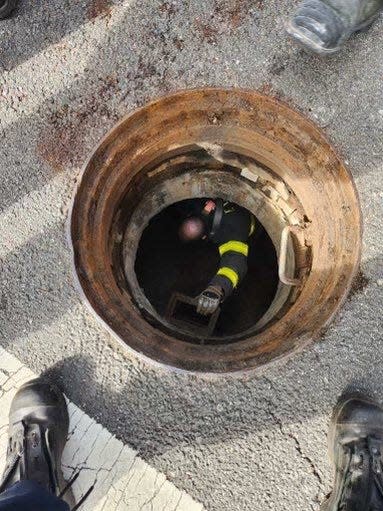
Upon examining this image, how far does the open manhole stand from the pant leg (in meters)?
0.93

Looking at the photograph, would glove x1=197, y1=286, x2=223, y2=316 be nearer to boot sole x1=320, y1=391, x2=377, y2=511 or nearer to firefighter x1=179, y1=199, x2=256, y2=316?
firefighter x1=179, y1=199, x2=256, y2=316

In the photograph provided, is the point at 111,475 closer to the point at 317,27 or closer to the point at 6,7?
the point at 317,27

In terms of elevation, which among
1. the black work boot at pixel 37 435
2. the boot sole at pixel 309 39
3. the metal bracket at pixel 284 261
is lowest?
the black work boot at pixel 37 435

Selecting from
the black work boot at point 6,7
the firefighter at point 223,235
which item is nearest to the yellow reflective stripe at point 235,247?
the firefighter at point 223,235

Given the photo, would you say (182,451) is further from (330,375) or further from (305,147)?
(305,147)

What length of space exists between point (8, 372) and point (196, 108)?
82.0 inches

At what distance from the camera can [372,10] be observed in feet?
10.3

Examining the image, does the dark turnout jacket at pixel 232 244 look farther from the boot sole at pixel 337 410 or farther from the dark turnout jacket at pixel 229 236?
the boot sole at pixel 337 410

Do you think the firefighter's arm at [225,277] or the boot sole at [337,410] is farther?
the firefighter's arm at [225,277]

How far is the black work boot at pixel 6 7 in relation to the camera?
11.0 feet

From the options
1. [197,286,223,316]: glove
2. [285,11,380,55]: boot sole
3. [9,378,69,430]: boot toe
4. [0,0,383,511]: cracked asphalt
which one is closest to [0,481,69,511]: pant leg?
[9,378,69,430]: boot toe

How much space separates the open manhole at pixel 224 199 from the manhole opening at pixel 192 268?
1.25 feet

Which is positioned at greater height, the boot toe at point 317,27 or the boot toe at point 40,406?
the boot toe at point 317,27

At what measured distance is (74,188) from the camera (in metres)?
3.24
